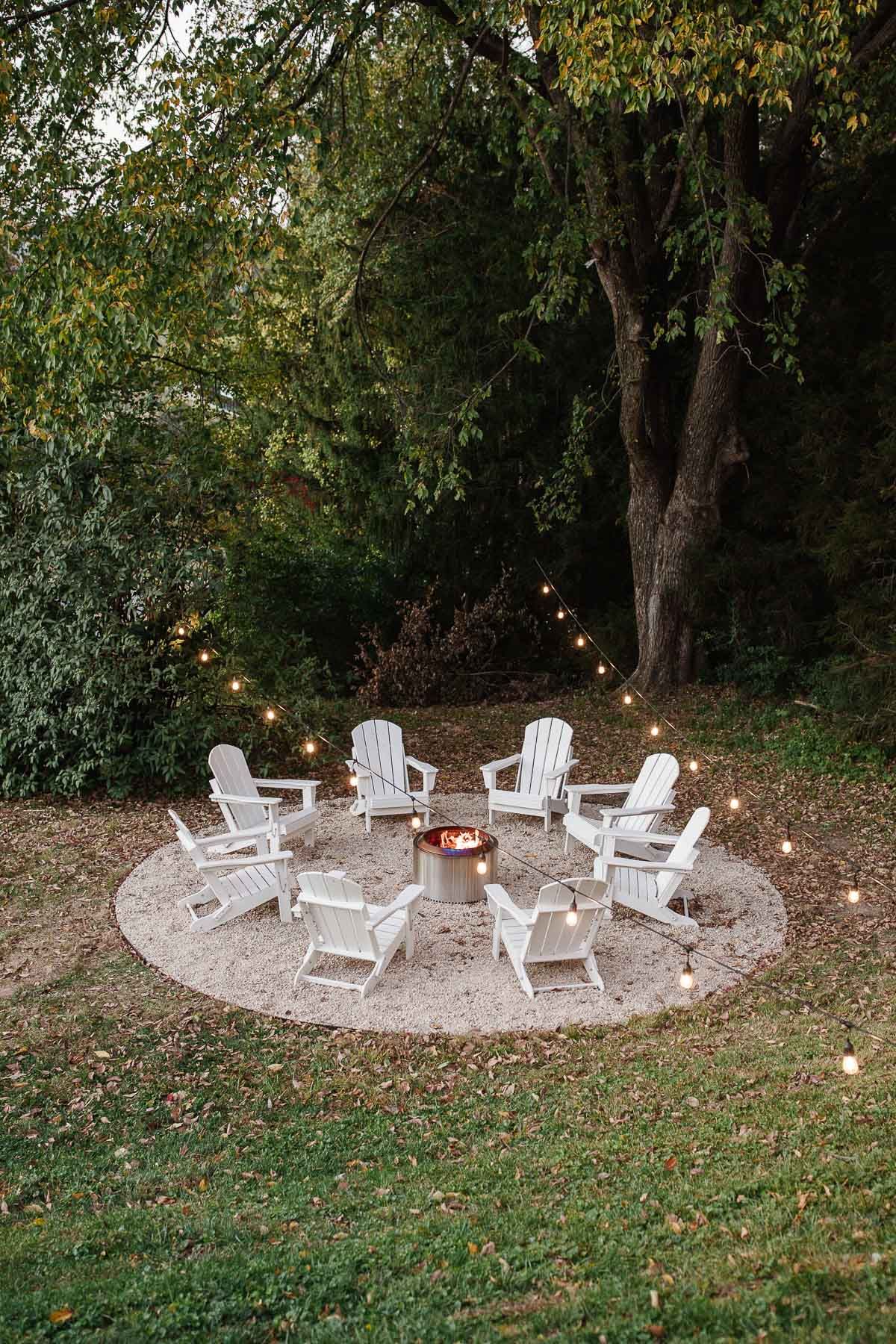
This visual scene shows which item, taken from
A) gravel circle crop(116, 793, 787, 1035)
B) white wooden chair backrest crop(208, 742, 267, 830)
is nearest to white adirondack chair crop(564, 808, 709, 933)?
gravel circle crop(116, 793, 787, 1035)

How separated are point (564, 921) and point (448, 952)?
0.99 m

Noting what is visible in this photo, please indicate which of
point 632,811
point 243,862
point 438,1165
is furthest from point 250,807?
point 438,1165

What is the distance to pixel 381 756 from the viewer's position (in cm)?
916

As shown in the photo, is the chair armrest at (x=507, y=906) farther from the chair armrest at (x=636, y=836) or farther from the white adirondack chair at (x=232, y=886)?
the white adirondack chair at (x=232, y=886)

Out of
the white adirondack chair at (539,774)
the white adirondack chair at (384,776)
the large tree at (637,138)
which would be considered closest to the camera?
the large tree at (637,138)

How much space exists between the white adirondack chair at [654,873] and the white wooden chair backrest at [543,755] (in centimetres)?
177

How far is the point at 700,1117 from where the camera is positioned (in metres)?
4.40

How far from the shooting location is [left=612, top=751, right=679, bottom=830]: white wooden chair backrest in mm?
7827

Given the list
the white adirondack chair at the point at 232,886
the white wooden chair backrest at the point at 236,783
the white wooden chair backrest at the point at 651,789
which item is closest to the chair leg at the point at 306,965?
the white adirondack chair at the point at 232,886

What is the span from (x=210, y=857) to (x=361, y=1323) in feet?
17.7

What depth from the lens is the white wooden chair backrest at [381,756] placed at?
8992mm

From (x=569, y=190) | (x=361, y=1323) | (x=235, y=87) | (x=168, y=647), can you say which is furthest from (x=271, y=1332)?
(x=569, y=190)

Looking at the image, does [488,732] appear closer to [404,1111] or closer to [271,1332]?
[404,1111]

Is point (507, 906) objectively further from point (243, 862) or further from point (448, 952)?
point (243, 862)
